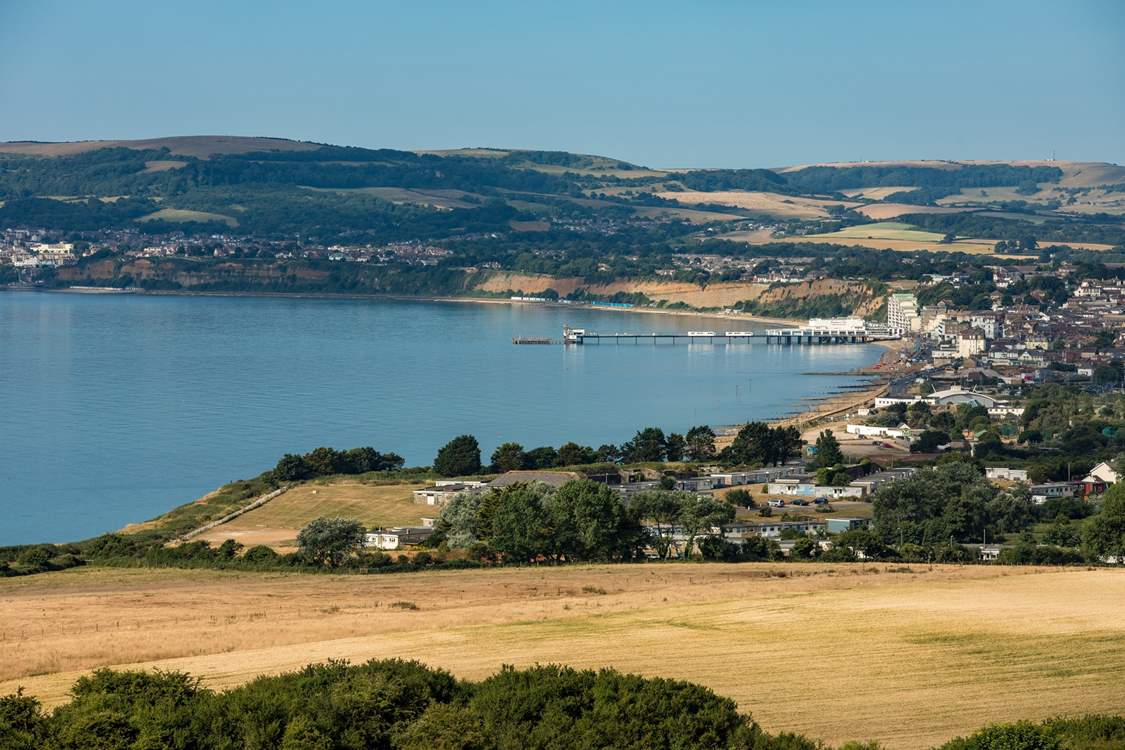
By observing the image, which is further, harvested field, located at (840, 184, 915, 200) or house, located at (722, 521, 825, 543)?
harvested field, located at (840, 184, 915, 200)

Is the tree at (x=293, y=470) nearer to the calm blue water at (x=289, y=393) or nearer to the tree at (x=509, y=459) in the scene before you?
the calm blue water at (x=289, y=393)

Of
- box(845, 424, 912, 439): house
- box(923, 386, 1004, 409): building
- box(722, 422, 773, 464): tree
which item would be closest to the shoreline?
box(923, 386, 1004, 409): building

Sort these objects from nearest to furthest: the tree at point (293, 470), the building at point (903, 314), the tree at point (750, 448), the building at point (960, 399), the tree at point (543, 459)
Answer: the tree at point (293, 470), the tree at point (543, 459), the tree at point (750, 448), the building at point (960, 399), the building at point (903, 314)

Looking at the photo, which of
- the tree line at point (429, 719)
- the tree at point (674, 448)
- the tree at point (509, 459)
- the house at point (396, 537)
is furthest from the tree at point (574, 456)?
the tree line at point (429, 719)

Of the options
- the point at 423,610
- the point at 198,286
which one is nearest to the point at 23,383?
the point at 423,610

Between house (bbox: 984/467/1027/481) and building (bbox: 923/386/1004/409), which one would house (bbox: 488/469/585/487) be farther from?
building (bbox: 923/386/1004/409)

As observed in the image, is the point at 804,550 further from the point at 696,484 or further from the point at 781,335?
the point at 781,335

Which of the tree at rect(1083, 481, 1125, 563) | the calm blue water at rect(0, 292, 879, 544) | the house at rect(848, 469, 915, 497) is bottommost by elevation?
the calm blue water at rect(0, 292, 879, 544)
